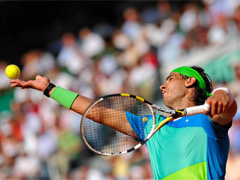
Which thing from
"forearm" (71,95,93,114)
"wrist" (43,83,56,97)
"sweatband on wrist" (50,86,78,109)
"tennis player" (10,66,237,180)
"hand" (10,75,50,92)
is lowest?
"tennis player" (10,66,237,180)

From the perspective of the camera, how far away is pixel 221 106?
262 centimetres

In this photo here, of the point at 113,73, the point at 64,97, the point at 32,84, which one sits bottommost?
the point at 64,97

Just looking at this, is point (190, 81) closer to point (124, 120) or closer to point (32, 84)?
point (124, 120)

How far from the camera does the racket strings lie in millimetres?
3307

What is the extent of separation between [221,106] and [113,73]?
7140 mm

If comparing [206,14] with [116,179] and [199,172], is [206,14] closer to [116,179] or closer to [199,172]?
[116,179]

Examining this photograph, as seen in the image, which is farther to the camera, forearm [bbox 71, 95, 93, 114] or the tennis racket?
forearm [bbox 71, 95, 93, 114]

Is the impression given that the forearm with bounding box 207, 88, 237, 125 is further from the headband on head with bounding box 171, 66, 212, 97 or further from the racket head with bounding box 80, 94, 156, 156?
the racket head with bounding box 80, 94, 156, 156

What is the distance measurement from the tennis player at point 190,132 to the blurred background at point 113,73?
3617mm

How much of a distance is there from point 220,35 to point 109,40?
14.1 feet

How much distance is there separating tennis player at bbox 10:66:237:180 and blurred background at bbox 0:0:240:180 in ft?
11.9

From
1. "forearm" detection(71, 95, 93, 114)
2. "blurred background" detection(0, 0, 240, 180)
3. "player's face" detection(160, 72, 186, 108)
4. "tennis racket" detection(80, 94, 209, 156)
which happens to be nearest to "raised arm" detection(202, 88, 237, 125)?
"tennis racket" detection(80, 94, 209, 156)

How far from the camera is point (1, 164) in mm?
9898

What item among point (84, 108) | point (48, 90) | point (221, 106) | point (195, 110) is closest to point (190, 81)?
point (195, 110)
